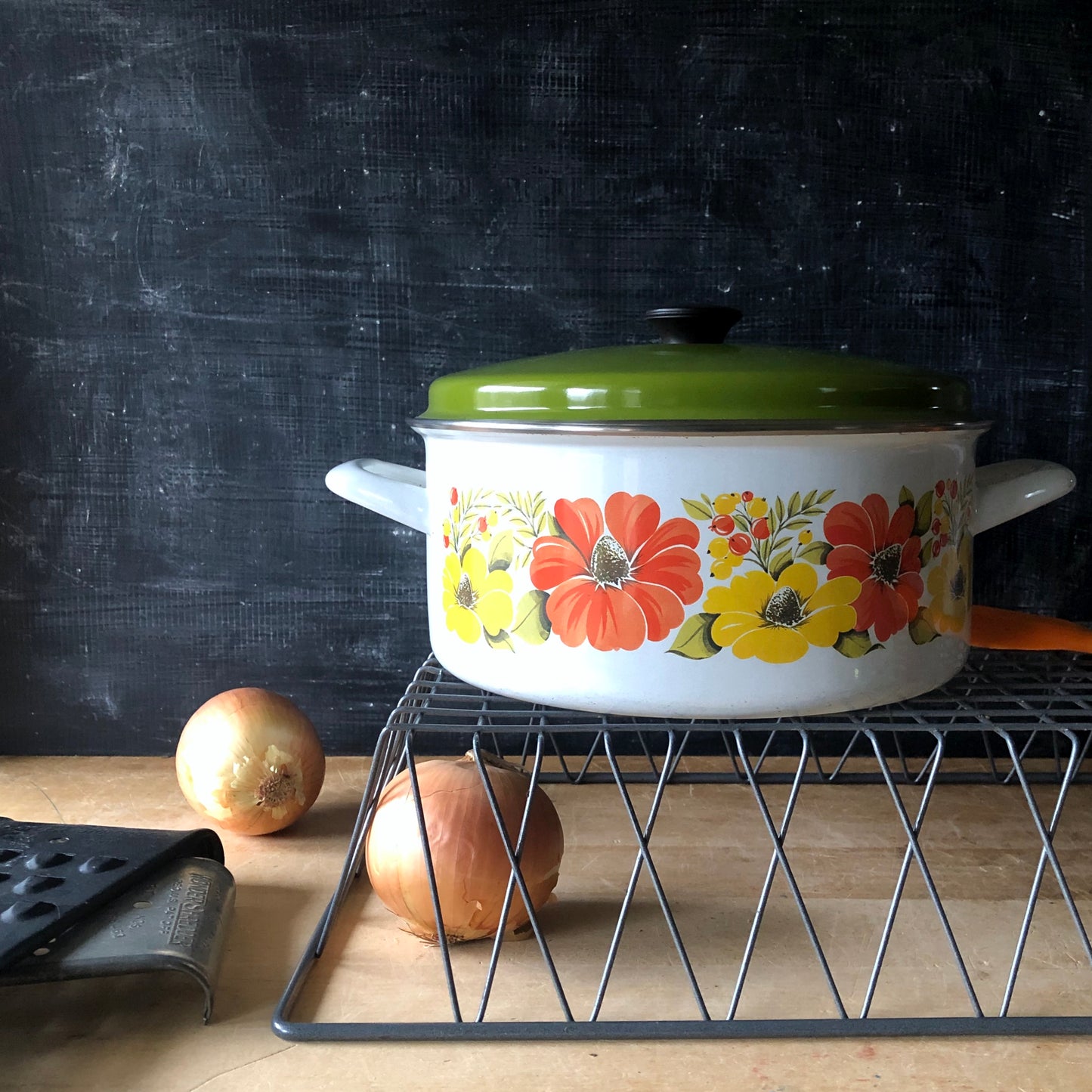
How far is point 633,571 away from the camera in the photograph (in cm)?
49

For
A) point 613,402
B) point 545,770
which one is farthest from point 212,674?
point 613,402

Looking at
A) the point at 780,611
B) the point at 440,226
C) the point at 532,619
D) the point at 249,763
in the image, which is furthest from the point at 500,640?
the point at 440,226

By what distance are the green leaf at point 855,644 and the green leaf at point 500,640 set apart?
160 millimetres

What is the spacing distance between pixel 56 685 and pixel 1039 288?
0.85 m

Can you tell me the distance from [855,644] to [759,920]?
0.14 m

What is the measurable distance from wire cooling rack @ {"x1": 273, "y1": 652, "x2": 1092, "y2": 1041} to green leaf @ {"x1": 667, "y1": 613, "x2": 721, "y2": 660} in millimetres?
40

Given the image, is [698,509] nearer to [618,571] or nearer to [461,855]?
[618,571]

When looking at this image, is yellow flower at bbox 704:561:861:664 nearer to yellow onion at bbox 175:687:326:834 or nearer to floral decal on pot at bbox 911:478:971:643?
floral decal on pot at bbox 911:478:971:643

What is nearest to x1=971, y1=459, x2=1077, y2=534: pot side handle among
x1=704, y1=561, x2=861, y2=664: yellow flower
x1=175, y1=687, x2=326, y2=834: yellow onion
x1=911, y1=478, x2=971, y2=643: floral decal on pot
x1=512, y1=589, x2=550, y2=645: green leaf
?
x1=911, y1=478, x2=971, y2=643: floral decal on pot

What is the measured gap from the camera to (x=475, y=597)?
0.54 m

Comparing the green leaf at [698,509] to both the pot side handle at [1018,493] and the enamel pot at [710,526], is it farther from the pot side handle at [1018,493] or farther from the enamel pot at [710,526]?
the pot side handle at [1018,493]

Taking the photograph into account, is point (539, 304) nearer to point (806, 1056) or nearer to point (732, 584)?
point (732, 584)

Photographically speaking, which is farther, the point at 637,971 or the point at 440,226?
the point at 440,226

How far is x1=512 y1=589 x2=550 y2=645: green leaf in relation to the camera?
0.51 meters
